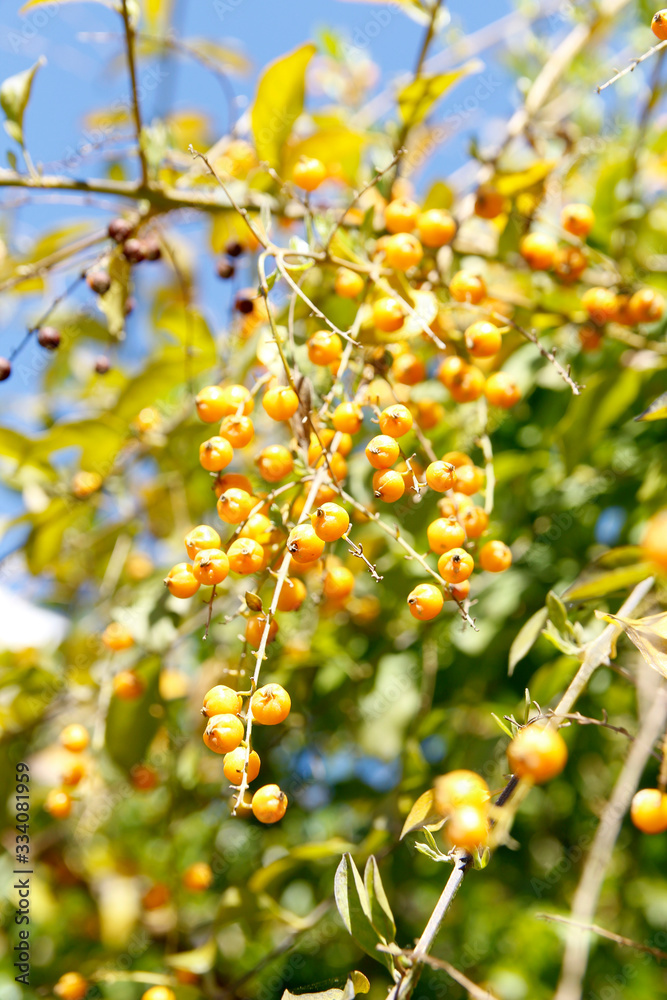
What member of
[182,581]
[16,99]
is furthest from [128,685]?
[16,99]

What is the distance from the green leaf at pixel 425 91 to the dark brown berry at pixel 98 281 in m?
0.77

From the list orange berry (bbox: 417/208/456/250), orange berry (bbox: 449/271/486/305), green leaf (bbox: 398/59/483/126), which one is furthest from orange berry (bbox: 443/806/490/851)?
green leaf (bbox: 398/59/483/126)

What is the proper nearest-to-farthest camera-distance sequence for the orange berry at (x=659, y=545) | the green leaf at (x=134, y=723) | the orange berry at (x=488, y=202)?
the orange berry at (x=659, y=545) → the orange berry at (x=488, y=202) → the green leaf at (x=134, y=723)

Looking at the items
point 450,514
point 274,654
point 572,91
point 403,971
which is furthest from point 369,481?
point 572,91

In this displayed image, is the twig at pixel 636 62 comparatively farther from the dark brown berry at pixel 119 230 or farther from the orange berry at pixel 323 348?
the dark brown berry at pixel 119 230

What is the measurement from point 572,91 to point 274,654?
7.61 ft

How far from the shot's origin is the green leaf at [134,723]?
177 centimetres

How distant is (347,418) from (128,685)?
3.18 feet

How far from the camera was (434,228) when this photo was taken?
1453 millimetres

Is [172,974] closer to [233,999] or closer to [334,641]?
[233,999]

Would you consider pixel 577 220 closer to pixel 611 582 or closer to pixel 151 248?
pixel 611 582

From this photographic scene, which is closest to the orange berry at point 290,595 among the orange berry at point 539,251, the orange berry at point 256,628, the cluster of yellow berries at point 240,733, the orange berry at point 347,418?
the orange berry at point 256,628

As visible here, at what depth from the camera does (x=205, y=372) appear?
6.86ft

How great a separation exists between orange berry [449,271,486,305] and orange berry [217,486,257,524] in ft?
1.97
